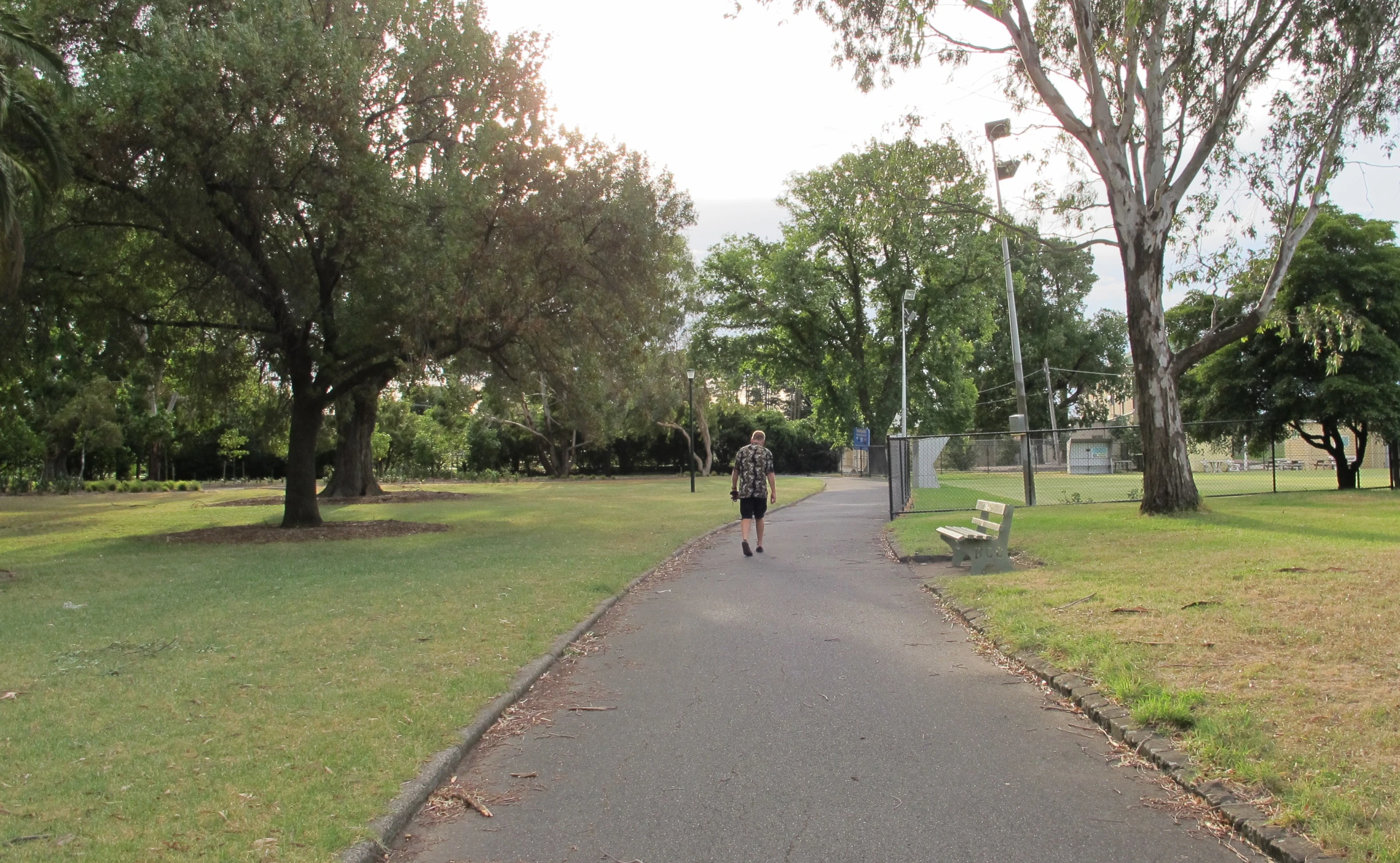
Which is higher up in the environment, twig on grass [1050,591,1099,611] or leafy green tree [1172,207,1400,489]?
leafy green tree [1172,207,1400,489]

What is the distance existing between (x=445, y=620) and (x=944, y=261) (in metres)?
Result: 35.9

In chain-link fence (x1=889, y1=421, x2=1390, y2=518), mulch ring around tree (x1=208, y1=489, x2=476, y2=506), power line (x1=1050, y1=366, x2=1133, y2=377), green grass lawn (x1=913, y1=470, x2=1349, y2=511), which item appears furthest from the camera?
power line (x1=1050, y1=366, x2=1133, y2=377)

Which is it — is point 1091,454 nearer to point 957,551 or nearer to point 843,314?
point 957,551

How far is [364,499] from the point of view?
31.0m

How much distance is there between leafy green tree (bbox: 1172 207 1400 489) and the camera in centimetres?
2308

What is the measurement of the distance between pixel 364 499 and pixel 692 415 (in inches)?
588

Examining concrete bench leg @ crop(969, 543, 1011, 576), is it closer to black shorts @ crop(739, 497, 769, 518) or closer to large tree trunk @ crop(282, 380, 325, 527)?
black shorts @ crop(739, 497, 769, 518)

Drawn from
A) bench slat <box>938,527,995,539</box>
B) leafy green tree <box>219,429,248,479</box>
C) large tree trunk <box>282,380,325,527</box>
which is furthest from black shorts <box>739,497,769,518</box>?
leafy green tree <box>219,429,248,479</box>

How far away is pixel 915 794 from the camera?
14.3 feet

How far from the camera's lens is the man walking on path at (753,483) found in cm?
1400

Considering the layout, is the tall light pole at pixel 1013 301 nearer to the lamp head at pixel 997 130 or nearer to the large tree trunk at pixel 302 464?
the lamp head at pixel 997 130

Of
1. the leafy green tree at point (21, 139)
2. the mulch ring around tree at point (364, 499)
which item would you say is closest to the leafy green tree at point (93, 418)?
the mulch ring around tree at point (364, 499)

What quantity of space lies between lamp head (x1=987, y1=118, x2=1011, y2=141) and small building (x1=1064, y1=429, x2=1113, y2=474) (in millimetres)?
7792

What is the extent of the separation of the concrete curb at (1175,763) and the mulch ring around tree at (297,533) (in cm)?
1436
